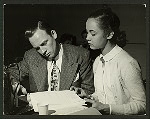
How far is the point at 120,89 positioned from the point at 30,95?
30.0 inches

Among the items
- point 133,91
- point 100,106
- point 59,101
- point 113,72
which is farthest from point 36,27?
point 133,91

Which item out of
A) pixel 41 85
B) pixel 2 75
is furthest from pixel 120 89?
pixel 2 75

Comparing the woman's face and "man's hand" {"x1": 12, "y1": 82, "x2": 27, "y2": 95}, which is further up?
the woman's face

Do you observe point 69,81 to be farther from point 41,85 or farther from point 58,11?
point 58,11

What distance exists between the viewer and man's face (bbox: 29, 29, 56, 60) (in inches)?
103

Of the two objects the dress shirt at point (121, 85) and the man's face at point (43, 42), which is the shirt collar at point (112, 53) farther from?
the man's face at point (43, 42)

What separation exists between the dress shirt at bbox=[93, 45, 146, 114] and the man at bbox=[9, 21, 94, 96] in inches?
4.6

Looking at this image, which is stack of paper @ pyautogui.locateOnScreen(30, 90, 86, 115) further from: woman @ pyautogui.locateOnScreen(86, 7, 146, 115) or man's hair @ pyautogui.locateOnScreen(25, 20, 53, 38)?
man's hair @ pyautogui.locateOnScreen(25, 20, 53, 38)

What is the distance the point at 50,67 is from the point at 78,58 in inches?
9.9

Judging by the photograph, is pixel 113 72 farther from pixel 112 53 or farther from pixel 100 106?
pixel 100 106

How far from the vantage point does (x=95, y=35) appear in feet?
8.57

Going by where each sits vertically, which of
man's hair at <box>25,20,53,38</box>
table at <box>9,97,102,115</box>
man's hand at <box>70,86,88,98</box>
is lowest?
table at <box>9,97,102,115</box>

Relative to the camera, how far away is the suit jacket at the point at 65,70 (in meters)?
2.62

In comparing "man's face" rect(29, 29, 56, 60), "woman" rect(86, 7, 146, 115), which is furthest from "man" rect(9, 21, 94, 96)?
"woman" rect(86, 7, 146, 115)
